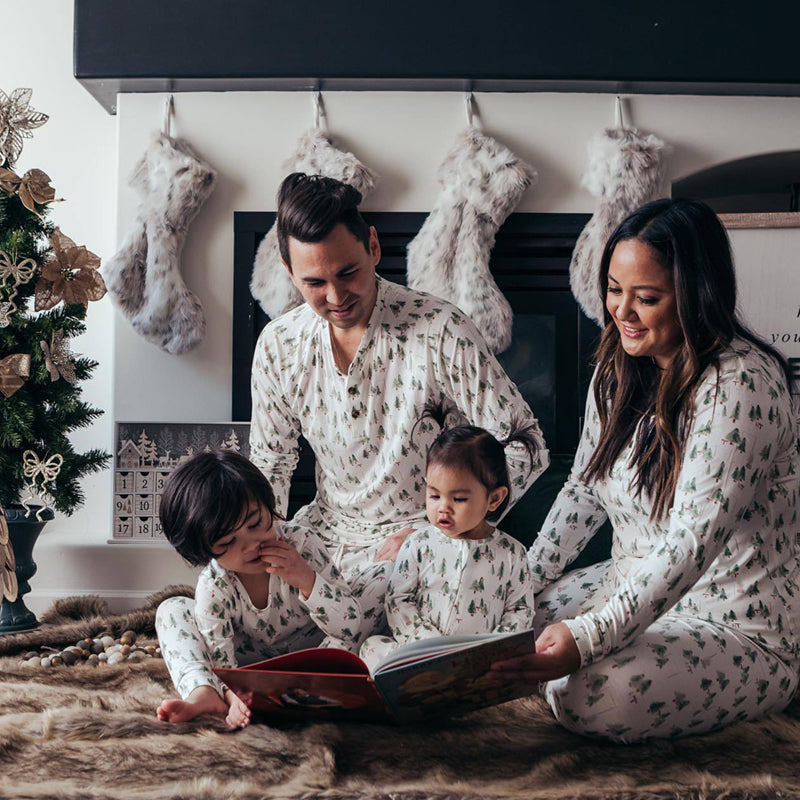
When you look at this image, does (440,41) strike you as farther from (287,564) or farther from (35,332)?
(287,564)

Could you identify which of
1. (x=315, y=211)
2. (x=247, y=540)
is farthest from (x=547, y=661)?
(x=315, y=211)

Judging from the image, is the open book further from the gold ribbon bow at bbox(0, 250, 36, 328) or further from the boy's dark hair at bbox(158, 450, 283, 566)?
the gold ribbon bow at bbox(0, 250, 36, 328)

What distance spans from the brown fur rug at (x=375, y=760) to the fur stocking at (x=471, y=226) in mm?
1425

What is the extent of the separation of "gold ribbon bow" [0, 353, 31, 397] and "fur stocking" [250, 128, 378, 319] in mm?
683

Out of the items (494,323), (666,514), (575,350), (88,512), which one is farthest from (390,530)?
(88,512)

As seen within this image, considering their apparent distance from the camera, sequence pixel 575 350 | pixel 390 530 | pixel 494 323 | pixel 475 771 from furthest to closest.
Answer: pixel 575 350
pixel 494 323
pixel 390 530
pixel 475 771

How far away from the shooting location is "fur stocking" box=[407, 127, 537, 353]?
2.66m

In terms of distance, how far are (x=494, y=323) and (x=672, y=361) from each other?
4.06 ft

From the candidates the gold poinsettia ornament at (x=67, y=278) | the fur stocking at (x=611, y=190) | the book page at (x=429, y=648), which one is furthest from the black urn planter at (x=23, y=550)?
the fur stocking at (x=611, y=190)

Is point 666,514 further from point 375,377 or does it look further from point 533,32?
point 533,32

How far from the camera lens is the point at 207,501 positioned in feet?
4.68

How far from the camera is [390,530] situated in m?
1.77

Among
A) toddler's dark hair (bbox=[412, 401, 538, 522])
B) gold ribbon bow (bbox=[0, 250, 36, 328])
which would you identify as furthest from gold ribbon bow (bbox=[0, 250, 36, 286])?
toddler's dark hair (bbox=[412, 401, 538, 522])

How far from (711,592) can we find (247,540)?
28.3 inches
